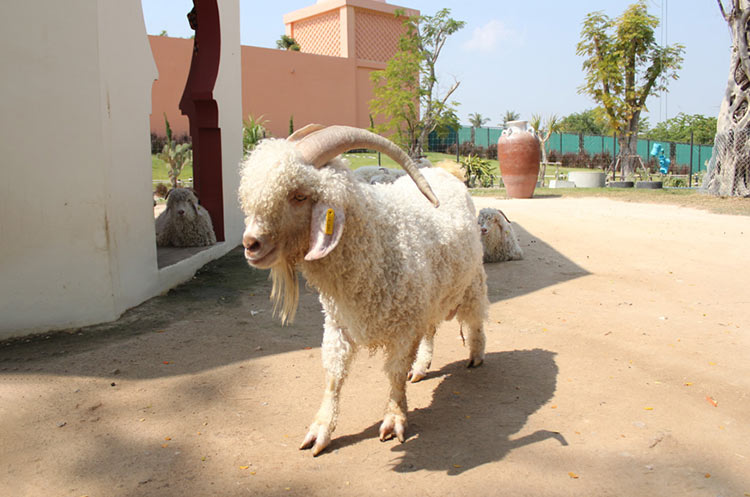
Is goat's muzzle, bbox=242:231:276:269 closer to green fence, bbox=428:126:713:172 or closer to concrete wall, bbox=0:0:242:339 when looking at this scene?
concrete wall, bbox=0:0:242:339

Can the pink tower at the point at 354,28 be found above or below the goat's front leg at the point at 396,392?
above

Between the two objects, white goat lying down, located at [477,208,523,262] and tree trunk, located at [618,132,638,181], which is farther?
tree trunk, located at [618,132,638,181]

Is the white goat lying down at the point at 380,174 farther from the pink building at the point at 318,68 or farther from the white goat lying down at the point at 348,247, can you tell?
the pink building at the point at 318,68

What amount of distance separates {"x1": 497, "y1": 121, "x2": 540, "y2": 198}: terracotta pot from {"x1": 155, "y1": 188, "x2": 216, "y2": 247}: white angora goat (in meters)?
8.96

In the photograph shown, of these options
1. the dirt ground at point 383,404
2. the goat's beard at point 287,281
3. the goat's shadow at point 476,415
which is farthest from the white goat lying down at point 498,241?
the goat's beard at point 287,281

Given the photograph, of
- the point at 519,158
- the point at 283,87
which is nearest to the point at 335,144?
the point at 519,158

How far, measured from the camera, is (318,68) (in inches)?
1073

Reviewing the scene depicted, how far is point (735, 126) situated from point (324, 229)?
15650 millimetres

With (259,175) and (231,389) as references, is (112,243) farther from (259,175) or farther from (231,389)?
(259,175)

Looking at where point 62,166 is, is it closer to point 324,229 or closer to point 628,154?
point 324,229

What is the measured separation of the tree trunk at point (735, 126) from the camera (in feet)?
46.9

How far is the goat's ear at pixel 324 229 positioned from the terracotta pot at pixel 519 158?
12441mm

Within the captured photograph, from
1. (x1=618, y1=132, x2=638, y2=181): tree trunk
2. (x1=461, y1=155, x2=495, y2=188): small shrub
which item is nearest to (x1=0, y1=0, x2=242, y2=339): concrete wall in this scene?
(x1=461, y1=155, x2=495, y2=188): small shrub

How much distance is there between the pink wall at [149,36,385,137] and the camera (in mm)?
23844
